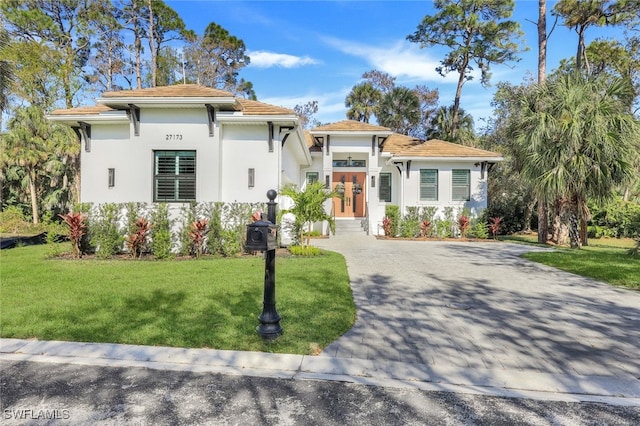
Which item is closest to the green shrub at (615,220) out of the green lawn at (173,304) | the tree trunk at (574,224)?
the tree trunk at (574,224)

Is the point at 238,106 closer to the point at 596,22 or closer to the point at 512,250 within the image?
the point at 512,250

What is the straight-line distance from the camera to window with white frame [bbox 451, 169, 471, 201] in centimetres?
1819

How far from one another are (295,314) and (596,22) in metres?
23.0

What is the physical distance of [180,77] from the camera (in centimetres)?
3081

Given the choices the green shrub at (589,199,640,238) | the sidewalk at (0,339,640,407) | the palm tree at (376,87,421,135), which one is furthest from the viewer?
the palm tree at (376,87,421,135)

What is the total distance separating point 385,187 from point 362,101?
1425cm

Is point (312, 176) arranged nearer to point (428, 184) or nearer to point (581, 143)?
point (428, 184)

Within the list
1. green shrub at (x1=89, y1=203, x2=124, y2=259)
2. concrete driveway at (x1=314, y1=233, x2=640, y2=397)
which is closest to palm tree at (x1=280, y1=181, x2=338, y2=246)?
concrete driveway at (x1=314, y1=233, x2=640, y2=397)

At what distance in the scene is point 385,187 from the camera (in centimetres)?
1947

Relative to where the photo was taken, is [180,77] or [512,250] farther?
[180,77]

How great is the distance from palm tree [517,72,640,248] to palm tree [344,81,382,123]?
60.7 feet

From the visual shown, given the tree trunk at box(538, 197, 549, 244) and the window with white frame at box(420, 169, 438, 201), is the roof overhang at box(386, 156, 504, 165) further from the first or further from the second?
the tree trunk at box(538, 197, 549, 244)

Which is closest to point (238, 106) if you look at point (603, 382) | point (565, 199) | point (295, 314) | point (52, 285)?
point (52, 285)

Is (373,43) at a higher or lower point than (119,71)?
lower
